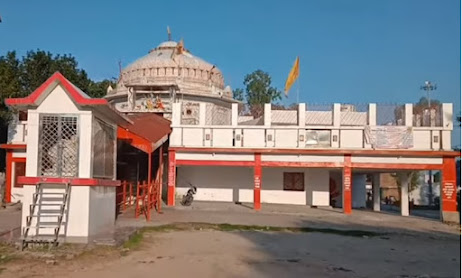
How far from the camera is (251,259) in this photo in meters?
9.30

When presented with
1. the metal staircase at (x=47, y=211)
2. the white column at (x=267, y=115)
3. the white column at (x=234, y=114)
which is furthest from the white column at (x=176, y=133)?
the metal staircase at (x=47, y=211)

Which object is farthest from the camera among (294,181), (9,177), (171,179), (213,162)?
(294,181)

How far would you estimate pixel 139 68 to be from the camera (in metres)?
28.5

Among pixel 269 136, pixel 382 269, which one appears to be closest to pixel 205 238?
pixel 382 269

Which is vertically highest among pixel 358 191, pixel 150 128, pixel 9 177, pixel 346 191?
pixel 150 128

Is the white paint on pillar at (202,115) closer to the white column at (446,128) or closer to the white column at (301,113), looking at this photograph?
the white column at (301,113)

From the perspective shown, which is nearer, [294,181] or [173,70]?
[294,181]

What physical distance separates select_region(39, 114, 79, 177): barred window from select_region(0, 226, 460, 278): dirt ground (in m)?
2.14

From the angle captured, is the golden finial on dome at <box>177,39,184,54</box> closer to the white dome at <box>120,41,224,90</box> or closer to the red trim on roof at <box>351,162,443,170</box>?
the white dome at <box>120,41,224,90</box>

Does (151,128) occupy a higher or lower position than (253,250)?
higher

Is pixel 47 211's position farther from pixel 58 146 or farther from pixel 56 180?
pixel 58 146

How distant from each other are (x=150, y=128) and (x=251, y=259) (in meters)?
10.1

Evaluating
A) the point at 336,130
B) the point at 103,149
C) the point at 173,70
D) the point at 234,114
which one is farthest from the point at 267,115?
the point at 103,149

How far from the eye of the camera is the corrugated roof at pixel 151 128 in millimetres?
16828
